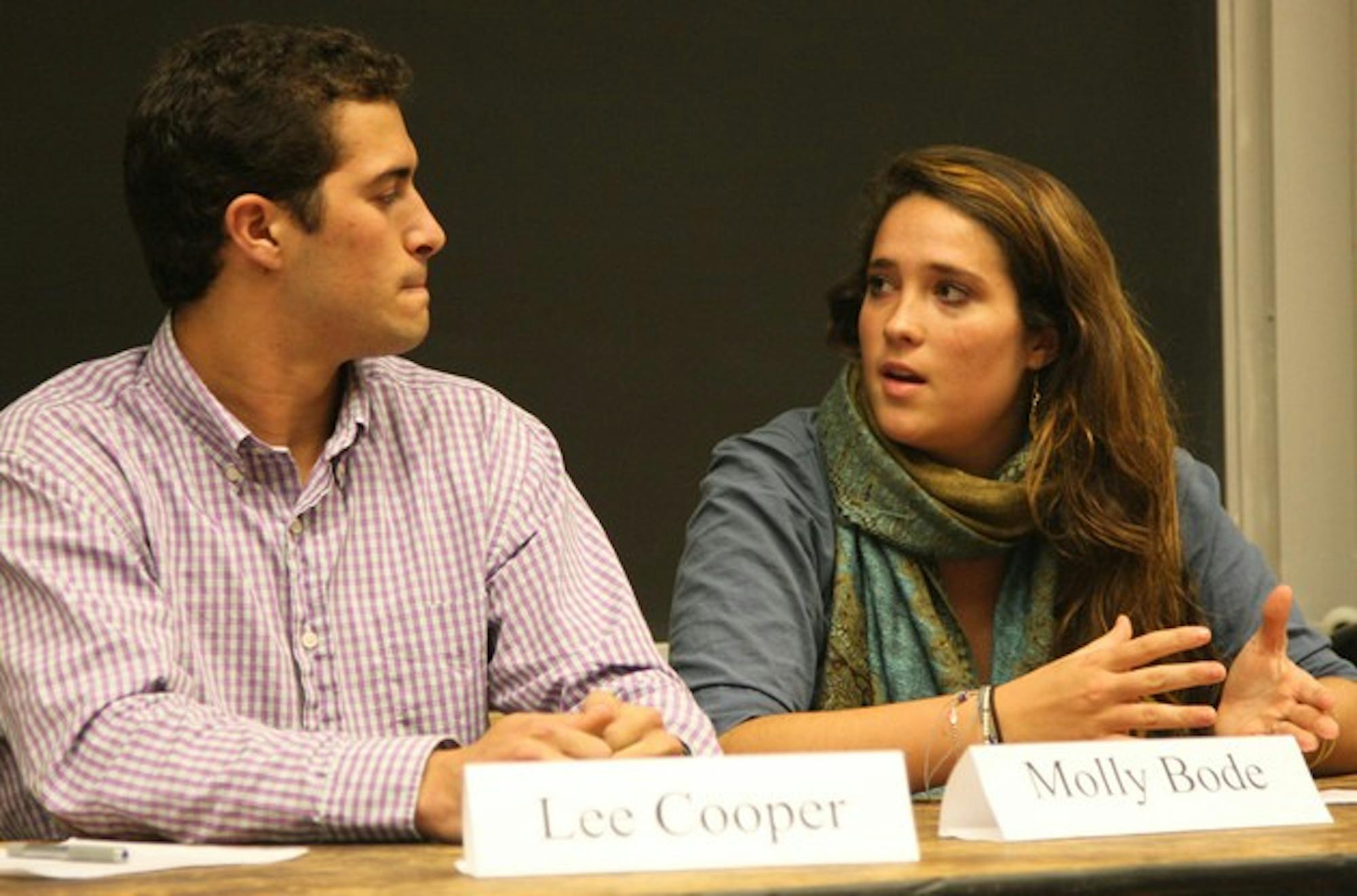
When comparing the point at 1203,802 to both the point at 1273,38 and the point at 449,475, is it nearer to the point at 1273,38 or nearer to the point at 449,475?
the point at 449,475

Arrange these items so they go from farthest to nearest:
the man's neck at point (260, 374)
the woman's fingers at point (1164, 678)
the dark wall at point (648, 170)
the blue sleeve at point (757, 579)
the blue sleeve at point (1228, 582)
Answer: the dark wall at point (648, 170) → the blue sleeve at point (1228, 582) → the blue sleeve at point (757, 579) → the man's neck at point (260, 374) → the woman's fingers at point (1164, 678)

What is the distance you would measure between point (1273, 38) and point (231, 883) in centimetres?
259

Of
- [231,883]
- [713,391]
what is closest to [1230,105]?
[713,391]

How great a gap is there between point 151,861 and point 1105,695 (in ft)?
3.16

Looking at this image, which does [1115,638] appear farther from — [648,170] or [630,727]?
[648,170]

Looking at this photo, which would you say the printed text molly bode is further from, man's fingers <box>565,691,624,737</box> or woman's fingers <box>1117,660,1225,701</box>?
man's fingers <box>565,691,624,737</box>

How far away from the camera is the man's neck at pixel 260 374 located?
199 cm

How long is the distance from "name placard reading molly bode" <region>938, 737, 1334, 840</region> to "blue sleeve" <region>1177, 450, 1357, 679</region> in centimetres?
71

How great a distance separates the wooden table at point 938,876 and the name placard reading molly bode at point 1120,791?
0.03 metres

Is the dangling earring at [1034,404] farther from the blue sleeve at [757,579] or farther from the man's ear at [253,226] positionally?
the man's ear at [253,226]

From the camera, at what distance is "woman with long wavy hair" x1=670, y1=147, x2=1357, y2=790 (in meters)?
2.24

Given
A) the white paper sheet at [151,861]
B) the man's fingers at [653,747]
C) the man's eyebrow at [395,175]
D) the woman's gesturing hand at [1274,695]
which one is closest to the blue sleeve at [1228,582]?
the woman's gesturing hand at [1274,695]

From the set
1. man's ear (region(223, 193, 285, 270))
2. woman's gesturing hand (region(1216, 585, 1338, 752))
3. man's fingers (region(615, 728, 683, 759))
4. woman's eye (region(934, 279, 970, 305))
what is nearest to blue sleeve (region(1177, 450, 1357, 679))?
woman's gesturing hand (region(1216, 585, 1338, 752))

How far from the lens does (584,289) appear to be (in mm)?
2957
